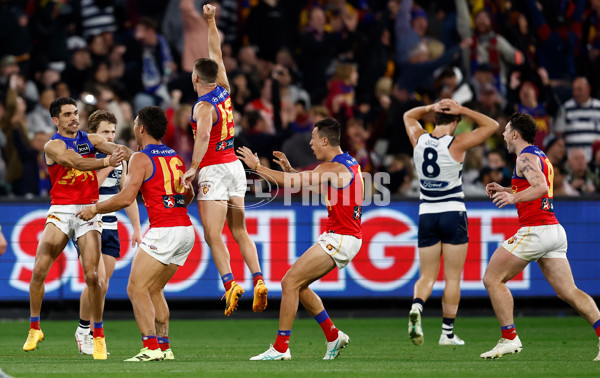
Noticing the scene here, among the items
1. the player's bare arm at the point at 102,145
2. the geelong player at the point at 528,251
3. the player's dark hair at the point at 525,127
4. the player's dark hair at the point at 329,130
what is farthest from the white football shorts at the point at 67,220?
the player's dark hair at the point at 525,127

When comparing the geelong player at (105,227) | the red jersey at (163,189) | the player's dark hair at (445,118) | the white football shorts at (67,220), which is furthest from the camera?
the player's dark hair at (445,118)

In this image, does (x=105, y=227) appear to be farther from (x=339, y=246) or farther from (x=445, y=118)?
(x=445, y=118)

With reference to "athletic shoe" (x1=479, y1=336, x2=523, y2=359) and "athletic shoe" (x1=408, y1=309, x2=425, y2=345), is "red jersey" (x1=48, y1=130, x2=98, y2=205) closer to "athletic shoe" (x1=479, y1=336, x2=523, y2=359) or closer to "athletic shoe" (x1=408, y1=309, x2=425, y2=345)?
"athletic shoe" (x1=408, y1=309, x2=425, y2=345)

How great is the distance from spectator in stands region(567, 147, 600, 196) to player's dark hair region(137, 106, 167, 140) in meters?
9.23

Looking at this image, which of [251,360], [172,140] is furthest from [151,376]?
[172,140]

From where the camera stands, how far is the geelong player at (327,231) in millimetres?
10859

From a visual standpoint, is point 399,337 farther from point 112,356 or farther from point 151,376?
point 151,376

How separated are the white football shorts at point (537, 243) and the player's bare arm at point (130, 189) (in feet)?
13.0

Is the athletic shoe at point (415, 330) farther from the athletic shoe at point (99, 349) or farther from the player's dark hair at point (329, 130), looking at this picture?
the athletic shoe at point (99, 349)

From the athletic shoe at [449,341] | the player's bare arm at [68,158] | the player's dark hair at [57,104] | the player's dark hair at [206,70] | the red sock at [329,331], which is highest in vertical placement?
the player's dark hair at [206,70]

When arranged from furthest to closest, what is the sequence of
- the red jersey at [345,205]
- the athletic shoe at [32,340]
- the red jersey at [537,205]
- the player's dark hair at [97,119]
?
the player's dark hair at [97,119] < the athletic shoe at [32,340] < the red jersey at [537,205] < the red jersey at [345,205]

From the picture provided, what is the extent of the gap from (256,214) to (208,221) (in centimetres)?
494

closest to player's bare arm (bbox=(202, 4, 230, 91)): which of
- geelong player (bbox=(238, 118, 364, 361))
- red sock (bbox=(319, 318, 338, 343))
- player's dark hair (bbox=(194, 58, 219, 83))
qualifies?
player's dark hair (bbox=(194, 58, 219, 83))

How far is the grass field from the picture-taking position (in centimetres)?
977
